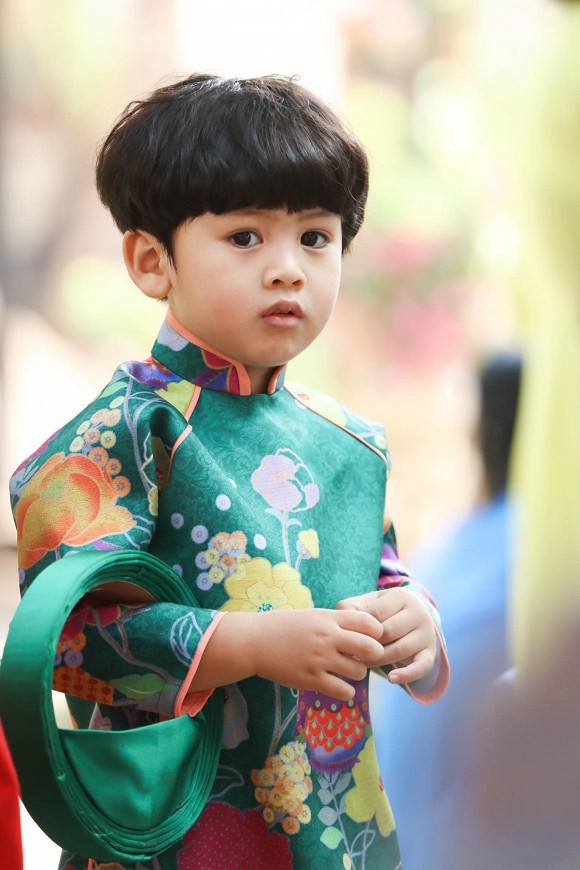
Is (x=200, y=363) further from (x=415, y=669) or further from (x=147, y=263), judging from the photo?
(x=415, y=669)

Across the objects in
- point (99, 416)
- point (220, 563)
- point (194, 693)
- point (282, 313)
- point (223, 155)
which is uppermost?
point (223, 155)

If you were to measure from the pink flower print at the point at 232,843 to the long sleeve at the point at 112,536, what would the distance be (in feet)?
0.37

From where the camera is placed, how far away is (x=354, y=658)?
938mm

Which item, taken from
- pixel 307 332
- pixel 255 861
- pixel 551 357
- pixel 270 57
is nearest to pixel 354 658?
pixel 255 861

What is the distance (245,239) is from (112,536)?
28cm

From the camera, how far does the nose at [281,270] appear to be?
1.00 metres

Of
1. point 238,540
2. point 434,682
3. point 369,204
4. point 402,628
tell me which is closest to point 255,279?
point 238,540

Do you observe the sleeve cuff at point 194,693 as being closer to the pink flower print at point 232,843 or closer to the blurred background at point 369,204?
the pink flower print at point 232,843

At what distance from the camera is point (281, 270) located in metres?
1.00

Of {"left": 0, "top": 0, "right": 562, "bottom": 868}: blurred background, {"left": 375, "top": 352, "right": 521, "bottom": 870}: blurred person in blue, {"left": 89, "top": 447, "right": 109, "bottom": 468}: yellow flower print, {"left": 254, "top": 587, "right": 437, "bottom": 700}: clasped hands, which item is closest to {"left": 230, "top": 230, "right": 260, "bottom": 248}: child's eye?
{"left": 89, "top": 447, "right": 109, "bottom": 468}: yellow flower print

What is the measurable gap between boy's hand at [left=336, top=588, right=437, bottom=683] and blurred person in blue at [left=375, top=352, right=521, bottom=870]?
0.64m

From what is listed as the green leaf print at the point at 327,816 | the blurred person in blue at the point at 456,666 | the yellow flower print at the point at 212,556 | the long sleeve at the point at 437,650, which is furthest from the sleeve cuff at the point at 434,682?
the blurred person in blue at the point at 456,666

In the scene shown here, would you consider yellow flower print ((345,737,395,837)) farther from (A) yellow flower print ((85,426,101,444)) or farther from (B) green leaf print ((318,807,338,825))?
(A) yellow flower print ((85,426,101,444))

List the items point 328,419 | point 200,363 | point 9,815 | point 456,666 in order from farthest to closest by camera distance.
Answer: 1. point 456,666
2. point 328,419
3. point 200,363
4. point 9,815
